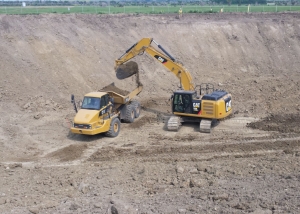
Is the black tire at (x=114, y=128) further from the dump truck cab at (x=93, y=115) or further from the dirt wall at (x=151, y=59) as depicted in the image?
the dirt wall at (x=151, y=59)

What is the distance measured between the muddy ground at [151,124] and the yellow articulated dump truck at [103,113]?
620 mm

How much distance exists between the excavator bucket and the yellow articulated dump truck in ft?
4.29

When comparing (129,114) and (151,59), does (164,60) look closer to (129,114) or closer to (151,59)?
(129,114)

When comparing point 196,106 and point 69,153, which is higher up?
point 196,106

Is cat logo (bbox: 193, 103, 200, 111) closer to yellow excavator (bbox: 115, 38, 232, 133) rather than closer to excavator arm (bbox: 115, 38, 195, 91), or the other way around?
yellow excavator (bbox: 115, 38, 232, 133)

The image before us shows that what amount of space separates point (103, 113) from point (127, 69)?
413 cm

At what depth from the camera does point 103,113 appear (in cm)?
1741

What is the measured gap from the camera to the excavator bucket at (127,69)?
20597mm

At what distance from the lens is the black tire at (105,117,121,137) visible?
17.7 m

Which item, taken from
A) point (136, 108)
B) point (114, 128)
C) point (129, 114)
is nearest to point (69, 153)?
point (114, 128)

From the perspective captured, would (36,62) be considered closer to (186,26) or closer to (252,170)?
(186,26)

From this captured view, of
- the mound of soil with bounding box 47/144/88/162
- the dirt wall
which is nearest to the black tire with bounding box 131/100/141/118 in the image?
the mound of soil with bounding box 47/144/88/162

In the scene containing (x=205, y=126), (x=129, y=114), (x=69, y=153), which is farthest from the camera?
(x=129, y=114)

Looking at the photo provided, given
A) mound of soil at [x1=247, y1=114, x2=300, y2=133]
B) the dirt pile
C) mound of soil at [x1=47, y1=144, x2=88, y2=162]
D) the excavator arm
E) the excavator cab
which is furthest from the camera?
the dirt pile
